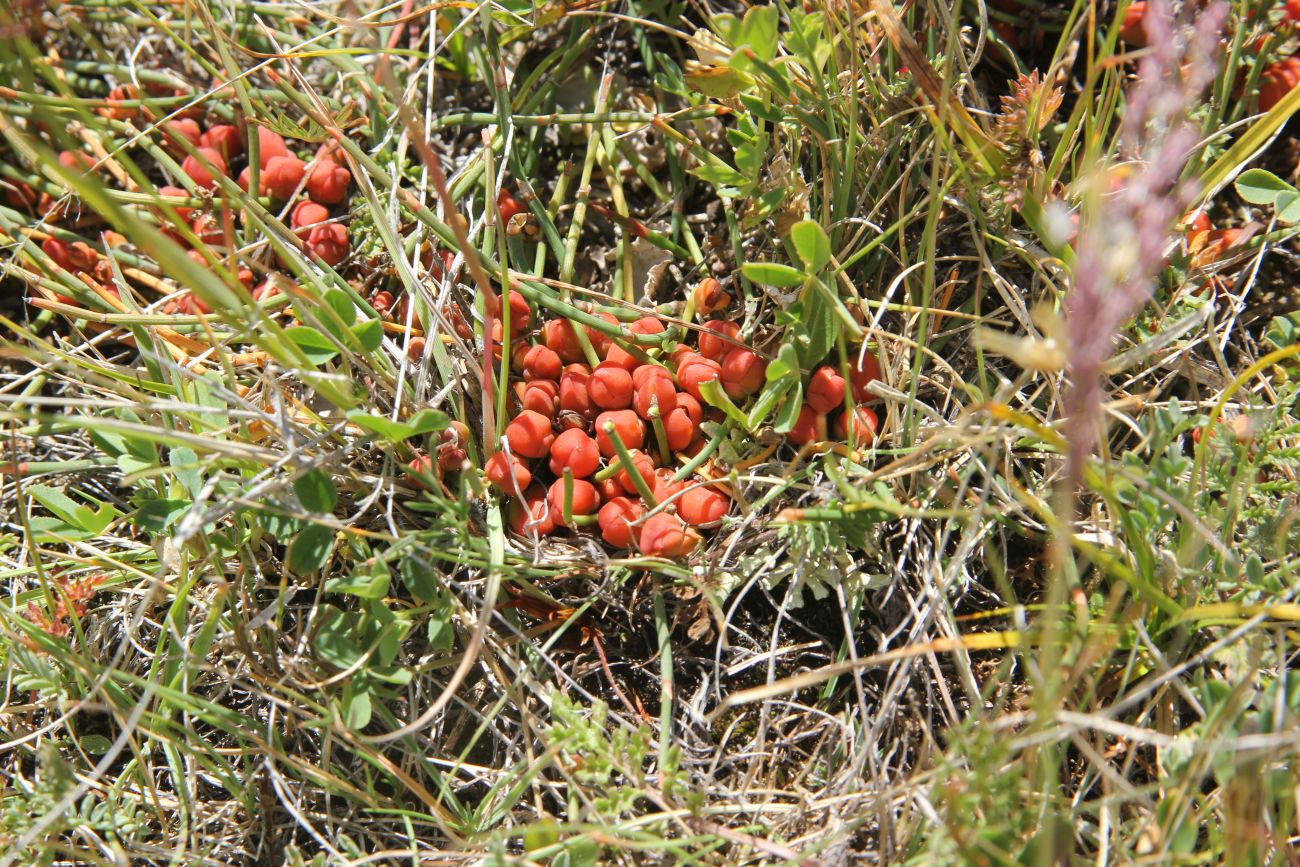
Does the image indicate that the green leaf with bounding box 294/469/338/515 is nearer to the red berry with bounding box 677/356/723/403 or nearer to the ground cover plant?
the ground cover plant

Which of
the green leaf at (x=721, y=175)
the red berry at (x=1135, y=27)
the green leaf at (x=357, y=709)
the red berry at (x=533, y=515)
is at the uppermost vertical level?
the red berry at (x=1135, y=27)

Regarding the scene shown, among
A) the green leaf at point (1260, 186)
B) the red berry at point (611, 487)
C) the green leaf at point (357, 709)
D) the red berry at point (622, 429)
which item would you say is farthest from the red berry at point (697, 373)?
the green leaf at point (1260, 186)

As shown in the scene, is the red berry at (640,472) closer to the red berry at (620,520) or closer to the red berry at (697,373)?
the red berry at (620,520)

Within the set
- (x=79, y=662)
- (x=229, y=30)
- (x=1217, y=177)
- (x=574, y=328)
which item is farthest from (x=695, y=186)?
(x=79, y=662)

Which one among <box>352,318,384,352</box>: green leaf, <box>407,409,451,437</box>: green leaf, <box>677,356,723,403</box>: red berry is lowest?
<box>677,356,723,403</box>: red berry

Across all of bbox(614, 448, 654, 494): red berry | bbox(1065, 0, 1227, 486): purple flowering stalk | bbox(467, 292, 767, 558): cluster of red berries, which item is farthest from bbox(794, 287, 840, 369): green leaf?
bbox(1065, 0, 1227, 486): purple flowering stalk

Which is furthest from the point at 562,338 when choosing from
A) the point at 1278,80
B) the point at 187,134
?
the point at 1278,80
